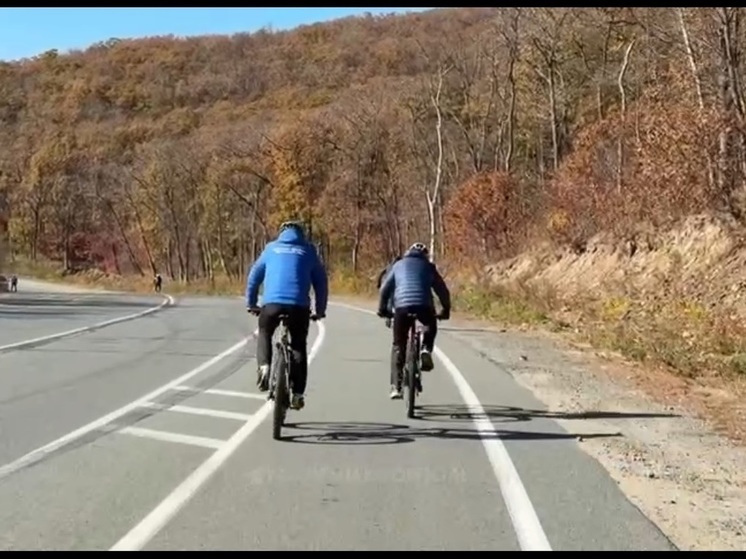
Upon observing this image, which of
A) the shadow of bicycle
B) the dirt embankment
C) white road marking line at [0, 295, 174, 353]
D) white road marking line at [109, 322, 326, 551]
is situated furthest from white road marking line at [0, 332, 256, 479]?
the dirt embankment

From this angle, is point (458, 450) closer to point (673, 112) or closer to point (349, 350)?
point (349, 350)

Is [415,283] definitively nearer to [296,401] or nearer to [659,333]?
[296,401]

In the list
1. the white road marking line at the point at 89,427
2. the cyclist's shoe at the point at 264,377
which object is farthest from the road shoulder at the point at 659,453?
the white road marking line at the point at 89,427

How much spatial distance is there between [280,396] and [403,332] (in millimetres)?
2629

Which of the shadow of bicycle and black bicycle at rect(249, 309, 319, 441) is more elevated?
black bicycle at rect(249, 309, 319, 441)

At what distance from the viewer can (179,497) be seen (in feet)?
25.0

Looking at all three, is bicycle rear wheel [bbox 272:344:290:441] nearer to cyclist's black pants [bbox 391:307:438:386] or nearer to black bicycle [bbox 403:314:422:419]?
black bicycle [bbox 403:314:422:419]

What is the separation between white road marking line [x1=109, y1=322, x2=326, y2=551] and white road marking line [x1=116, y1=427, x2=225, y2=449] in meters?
0.14

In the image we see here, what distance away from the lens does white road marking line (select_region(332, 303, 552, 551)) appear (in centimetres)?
657

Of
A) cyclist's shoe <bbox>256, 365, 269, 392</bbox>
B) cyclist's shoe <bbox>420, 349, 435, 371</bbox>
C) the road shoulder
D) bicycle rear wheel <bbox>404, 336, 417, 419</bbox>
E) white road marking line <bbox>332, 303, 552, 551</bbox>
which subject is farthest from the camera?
cyclist's shoe <bbox>420, 349, 435, 371</bbox>

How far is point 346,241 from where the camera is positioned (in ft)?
255

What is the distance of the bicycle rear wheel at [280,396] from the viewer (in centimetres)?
1020

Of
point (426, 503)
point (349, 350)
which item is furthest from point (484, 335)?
point (426, 503)

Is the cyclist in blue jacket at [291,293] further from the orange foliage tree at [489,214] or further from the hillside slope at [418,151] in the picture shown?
the orange foliage tree at [489,214]
